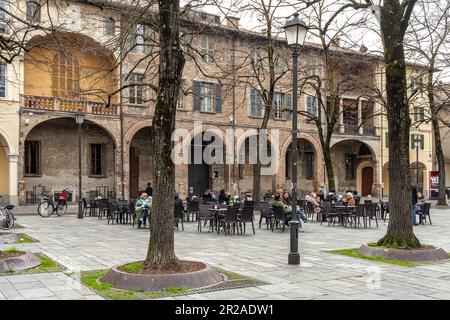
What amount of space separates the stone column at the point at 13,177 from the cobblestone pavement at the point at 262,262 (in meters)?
9.19

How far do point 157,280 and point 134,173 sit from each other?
2531cm

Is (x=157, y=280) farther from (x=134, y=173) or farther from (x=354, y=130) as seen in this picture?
(x=354, y=130)

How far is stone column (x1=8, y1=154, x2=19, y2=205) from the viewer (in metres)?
26.3

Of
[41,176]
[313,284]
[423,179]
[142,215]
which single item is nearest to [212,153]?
[41,176]

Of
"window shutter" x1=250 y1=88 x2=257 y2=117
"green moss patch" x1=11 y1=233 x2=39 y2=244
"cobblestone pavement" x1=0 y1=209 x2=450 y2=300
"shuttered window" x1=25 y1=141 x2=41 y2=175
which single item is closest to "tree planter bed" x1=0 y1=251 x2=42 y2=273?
"cobblestone pavement" x1=0 y1=209 x2=450 y2=300

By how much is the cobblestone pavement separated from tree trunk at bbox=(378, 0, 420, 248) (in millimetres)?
1366

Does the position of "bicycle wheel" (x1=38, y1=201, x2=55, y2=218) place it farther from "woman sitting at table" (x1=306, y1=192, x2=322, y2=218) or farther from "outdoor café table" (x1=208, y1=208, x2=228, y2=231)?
"woman sitting at table" (x1=306, y1=192, x2=322, y2=218)

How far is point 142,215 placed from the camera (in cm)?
1759

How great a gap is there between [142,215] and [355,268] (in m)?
9.57

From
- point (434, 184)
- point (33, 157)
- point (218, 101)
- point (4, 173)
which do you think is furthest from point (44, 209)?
point (434, 184)

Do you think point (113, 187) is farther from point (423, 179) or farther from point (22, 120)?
point (423, 179)

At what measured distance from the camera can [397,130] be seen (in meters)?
11.4

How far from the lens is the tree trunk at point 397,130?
37.1ft

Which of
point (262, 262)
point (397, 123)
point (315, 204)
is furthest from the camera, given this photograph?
point (315, 204)
